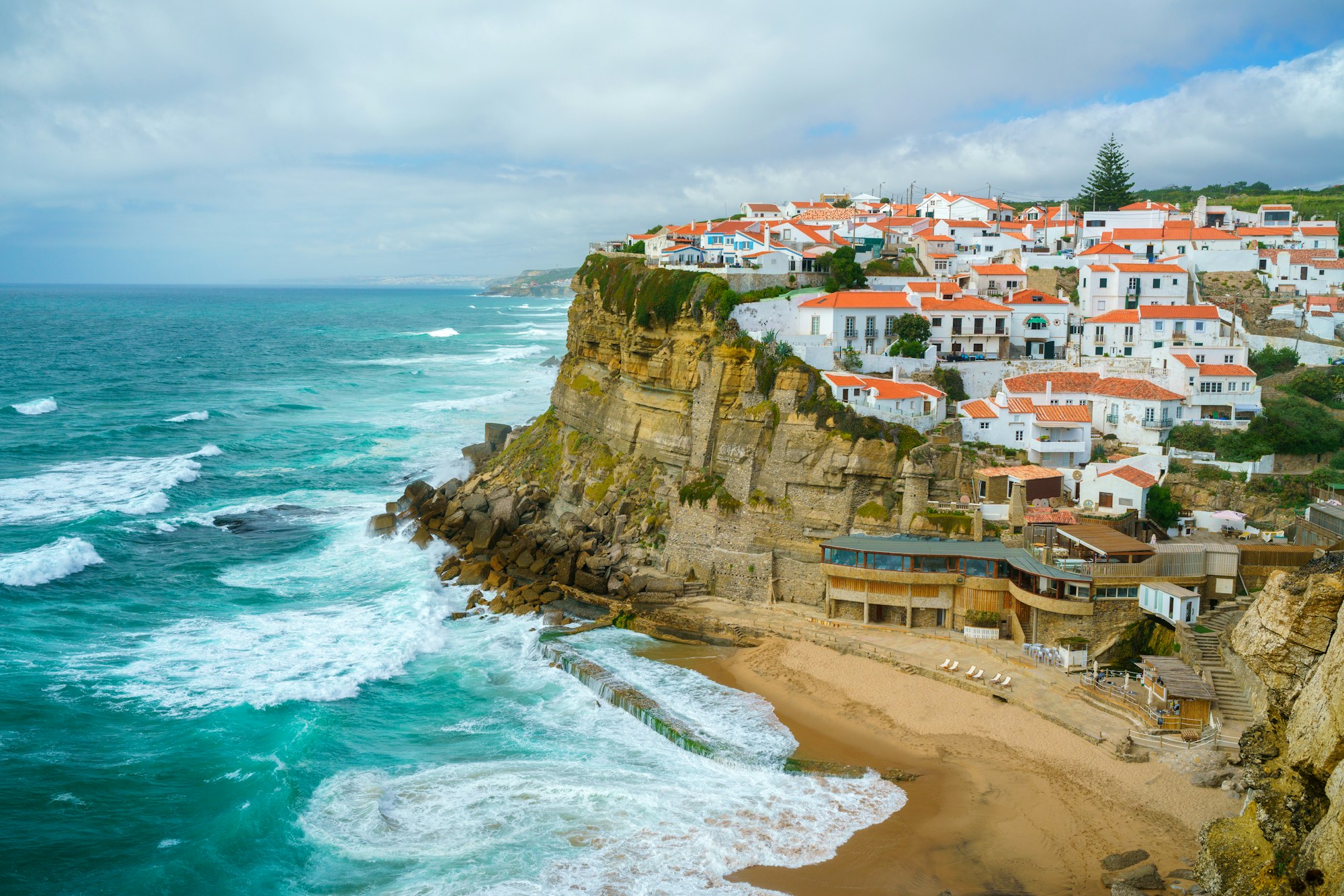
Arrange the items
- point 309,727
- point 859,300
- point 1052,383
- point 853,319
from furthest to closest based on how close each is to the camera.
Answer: point 859,300 → point 853,319 → point 1052,383 → point 309,727

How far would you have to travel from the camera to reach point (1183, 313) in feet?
131

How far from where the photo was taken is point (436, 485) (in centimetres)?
5059

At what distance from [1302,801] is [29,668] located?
102 feet

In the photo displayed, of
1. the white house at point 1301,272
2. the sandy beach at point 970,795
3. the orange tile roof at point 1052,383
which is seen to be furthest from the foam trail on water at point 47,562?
the white house at point 1301,272

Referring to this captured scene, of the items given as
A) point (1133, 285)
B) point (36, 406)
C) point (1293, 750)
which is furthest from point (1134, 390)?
point (36, 406)

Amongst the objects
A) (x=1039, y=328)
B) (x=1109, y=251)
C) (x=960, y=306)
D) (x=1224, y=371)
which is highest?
(x=1109, y=251)

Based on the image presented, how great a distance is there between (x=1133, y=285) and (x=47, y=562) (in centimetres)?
4680

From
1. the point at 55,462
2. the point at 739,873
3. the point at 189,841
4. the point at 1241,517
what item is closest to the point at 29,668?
the point at 189,841

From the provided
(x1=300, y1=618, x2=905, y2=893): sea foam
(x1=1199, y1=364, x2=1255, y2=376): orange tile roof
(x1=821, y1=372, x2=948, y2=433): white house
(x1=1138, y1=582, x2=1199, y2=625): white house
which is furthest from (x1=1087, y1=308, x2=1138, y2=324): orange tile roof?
(x1=300, y1=618, x2=905, y2=893): sea foam

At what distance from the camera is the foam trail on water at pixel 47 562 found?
35.5 m

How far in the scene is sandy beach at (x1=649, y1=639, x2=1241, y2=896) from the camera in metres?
19.2

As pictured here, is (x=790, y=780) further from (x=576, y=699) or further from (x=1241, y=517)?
(x=1241, y=517)

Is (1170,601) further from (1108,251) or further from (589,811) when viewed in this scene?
(1108,251)

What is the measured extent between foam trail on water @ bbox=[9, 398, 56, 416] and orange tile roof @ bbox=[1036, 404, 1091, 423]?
6348 centimetres
